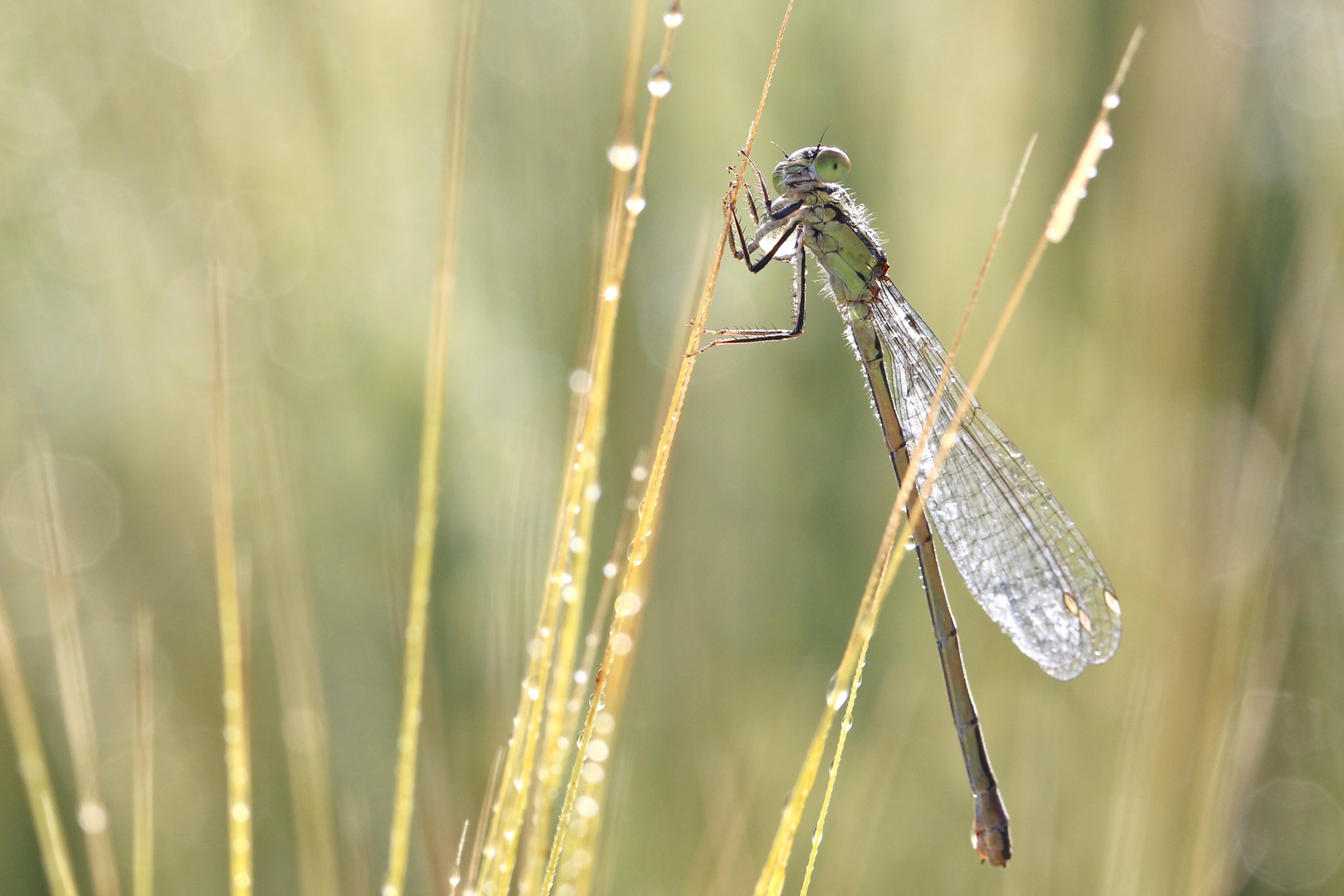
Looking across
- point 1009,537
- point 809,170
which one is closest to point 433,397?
point 809,170

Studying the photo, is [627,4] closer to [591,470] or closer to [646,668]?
[646,668]

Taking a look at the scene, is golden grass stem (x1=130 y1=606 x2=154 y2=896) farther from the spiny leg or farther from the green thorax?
the green thorax

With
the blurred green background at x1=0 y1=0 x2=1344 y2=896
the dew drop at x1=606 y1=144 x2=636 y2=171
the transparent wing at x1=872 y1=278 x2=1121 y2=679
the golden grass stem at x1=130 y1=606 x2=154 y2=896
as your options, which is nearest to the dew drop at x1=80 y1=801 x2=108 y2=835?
the golden grass stem at x1=130 y1=606 x2=154 y2=896

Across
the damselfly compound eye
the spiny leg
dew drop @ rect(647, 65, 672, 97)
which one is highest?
the damselfly compound eye

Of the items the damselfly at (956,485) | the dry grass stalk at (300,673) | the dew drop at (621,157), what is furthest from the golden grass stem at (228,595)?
the damselfly at (956,485)

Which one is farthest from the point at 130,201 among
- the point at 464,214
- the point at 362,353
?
the point at 464,214

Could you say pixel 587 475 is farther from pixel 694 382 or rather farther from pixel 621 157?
pixel 694 382
